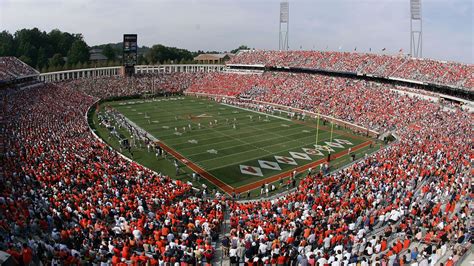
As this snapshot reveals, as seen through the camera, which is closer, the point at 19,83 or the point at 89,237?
the point at 89,237

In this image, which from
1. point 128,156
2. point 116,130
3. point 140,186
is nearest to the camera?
point 140,186

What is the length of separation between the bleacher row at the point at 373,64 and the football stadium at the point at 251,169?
1.01 feet

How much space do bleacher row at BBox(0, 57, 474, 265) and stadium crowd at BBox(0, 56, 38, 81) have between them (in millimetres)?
18869

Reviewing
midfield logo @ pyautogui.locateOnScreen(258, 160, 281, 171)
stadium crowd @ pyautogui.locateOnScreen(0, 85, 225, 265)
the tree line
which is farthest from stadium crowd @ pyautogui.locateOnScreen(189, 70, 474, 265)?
the tree line

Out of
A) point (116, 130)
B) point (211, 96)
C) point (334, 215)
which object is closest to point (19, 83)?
point (116, 130)

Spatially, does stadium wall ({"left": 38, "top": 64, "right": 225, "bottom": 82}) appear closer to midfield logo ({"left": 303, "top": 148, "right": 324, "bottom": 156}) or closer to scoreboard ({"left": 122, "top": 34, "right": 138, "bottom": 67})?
scoreboard ({"left": 122, "top": 34, "right": 138, "bottom": 67})

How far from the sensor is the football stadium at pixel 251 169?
35.2 ft

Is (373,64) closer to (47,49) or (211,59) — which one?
(211,59)

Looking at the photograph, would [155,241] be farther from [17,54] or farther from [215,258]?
[17,54]

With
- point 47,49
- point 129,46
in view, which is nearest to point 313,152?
point 129,46

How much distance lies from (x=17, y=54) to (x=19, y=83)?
4360 cm

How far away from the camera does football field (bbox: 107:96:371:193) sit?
2372 centimetres

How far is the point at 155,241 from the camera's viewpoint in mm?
11055

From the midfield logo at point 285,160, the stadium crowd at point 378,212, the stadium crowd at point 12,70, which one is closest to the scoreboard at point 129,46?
the stadium crowd at point 12,70
